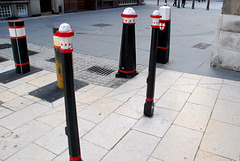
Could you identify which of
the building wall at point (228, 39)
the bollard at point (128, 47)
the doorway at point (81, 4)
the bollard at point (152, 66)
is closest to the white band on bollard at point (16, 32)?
the bollard at point (128, 47)

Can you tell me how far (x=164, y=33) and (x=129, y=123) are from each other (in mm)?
3162

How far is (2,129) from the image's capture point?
11.1 feet

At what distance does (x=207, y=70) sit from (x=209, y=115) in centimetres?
234

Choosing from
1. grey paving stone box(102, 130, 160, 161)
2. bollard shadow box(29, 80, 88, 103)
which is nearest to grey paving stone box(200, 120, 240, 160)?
grey paving stone box(102, 130, 160, 161)

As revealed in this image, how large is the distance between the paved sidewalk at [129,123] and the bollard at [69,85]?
0.47 m

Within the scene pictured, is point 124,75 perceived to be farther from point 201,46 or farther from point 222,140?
point 201,46

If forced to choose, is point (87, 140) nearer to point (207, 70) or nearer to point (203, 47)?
point (207, 70)

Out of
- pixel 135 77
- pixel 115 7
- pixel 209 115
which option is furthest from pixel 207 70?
pixel 115 7

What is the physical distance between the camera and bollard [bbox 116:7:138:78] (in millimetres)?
4770

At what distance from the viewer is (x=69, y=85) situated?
87.7 inches

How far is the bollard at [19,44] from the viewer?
5082mm

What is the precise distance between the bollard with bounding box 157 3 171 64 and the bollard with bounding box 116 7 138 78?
122 cm


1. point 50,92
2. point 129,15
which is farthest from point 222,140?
point 50,92

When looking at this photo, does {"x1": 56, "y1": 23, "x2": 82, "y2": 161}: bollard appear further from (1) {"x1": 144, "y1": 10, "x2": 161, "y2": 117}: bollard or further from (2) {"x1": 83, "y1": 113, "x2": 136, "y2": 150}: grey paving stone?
(1) {"x1": 144, "y1": 10, "x2": 161, "y2": 117}: bollard
